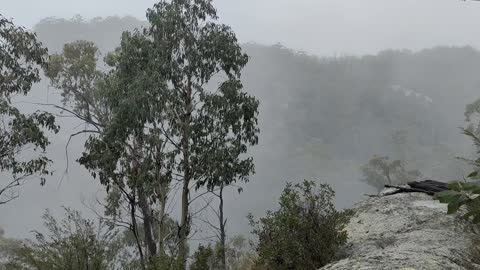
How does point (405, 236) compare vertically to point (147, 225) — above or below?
below

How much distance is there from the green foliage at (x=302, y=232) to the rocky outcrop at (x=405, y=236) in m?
0.49

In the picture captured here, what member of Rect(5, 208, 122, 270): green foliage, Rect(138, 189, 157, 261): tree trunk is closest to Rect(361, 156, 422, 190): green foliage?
Rect(138, 189, 157, 261): tree trunk

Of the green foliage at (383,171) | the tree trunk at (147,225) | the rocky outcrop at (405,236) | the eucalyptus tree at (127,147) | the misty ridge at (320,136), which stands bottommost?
the rocky outcrop at (405,236)

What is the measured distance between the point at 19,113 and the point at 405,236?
473 inches

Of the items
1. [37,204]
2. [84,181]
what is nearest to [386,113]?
[84,181]

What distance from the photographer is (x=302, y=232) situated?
782 centimetres

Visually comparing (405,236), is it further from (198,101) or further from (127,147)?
(127,147)

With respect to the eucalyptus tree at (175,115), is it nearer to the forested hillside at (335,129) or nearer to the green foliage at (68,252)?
the green foliage at (68,252)

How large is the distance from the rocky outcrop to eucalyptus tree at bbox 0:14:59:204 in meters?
9.84

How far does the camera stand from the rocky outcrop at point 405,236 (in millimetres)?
5516

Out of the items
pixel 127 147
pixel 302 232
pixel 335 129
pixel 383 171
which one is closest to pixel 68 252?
pixel 302 232

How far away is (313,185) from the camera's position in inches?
330

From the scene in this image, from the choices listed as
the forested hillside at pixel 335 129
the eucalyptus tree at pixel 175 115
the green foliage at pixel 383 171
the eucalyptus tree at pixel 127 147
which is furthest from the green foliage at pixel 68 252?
the forested hillside at pixel 335 129

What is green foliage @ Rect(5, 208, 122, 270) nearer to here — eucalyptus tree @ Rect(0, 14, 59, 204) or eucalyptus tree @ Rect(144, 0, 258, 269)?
eucalyptus tree @ Rect(144, 0, 258, 269)
